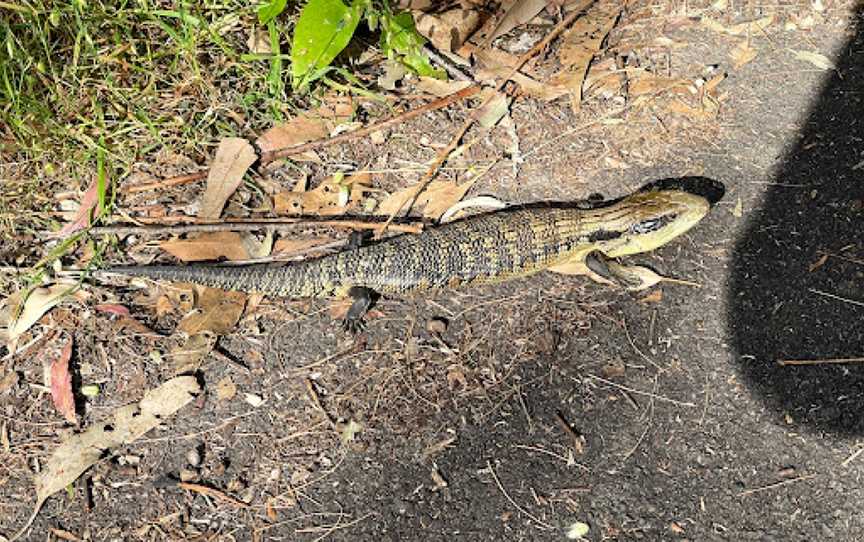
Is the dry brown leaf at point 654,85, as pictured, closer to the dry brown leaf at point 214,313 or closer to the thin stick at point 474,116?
the thin stick at point 474,116

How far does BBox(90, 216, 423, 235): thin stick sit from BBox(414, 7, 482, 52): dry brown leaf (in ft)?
4.69

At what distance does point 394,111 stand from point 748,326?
2584mm

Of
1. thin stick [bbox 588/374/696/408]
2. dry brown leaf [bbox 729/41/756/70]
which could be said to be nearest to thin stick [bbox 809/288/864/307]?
thin stick [bbox 588/374/696/408]

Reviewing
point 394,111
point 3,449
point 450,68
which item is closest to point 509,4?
point 450,68

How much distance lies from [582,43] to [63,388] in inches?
156

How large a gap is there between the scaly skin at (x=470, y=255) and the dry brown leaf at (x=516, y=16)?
1630mm

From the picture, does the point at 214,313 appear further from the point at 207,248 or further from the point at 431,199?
the point at 431,199

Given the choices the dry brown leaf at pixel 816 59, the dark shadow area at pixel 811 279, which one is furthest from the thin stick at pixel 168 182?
the dry brown leaf at pixel 816 59

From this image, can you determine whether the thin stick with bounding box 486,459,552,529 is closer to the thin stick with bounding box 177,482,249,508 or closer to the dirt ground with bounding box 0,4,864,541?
the dirt ground with bounding box 0,4,864,541

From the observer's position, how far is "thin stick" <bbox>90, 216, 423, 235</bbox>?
16.3 feet

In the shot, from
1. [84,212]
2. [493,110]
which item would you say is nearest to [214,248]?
[84,212]

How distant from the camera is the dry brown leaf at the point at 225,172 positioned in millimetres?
5094

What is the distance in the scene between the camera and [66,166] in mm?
5184

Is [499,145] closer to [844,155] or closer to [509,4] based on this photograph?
[509,4]
